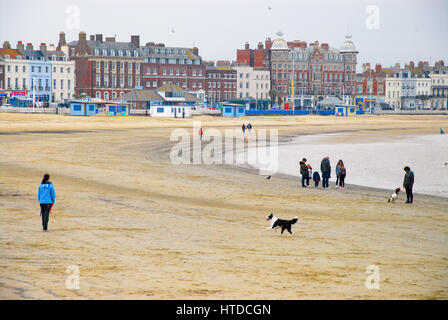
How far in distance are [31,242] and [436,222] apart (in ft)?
39.5

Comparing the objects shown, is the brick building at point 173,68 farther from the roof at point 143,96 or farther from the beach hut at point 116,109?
the beach hut at point 116,109

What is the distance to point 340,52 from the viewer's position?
5915 inches

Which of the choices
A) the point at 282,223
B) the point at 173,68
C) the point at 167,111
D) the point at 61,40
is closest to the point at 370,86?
the point at 173,68

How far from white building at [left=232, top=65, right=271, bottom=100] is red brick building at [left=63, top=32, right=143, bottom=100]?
25.5m

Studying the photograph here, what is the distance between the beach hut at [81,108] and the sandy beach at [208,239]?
54.5 metres

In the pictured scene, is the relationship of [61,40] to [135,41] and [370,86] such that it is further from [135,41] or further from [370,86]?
[370,86]

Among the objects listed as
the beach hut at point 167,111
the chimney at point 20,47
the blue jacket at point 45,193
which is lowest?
the blue jacket at point 45,193

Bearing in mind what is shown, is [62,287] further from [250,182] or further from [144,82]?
[144,82]

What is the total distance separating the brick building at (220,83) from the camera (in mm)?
135625

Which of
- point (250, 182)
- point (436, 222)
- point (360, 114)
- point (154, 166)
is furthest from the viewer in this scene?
point (360, 114)

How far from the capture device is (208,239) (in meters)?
15.8

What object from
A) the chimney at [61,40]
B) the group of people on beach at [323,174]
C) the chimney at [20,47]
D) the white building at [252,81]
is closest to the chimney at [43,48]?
the chimney at [20,47]

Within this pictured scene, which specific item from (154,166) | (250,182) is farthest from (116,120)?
(250,182)

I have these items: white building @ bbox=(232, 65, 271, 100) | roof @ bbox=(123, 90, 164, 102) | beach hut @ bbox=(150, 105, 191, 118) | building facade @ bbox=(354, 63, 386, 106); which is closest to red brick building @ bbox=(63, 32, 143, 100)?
roof @ bbox=(123, 90, 164, 102)
